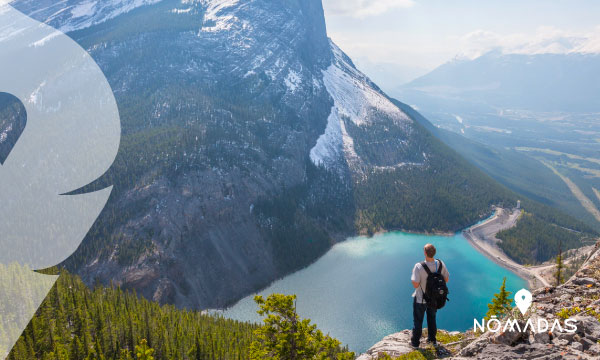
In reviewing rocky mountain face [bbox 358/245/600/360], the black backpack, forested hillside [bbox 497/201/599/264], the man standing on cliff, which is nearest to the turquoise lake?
forested hillside [bbox 497/201/599/264]

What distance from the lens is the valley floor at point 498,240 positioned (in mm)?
120900

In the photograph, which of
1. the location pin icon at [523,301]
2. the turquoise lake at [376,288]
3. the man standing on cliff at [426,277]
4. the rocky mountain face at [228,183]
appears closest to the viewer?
the location pin icon at [523,301]

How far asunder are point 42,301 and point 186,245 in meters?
58.3

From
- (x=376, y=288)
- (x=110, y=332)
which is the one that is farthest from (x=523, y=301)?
(x=376, y=288)

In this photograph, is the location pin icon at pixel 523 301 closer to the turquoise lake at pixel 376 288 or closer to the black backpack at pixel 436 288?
the black backpack at pixel 436 288

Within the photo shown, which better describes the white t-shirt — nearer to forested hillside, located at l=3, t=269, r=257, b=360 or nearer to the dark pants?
the dark pants

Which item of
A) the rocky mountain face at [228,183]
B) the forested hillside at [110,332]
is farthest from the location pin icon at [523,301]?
the rocky mountain face at [228,183]

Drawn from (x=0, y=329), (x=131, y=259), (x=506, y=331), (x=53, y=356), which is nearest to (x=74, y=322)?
(x=0, y=329)

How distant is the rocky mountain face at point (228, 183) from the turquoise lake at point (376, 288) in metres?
8.41

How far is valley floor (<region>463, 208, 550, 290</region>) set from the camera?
397 feet

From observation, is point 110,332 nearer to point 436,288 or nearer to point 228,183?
point 436,288

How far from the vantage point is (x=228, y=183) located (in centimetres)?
12888

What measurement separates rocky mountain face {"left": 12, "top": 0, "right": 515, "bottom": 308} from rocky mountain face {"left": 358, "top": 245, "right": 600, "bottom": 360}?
92030mm

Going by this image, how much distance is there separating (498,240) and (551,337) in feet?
496
